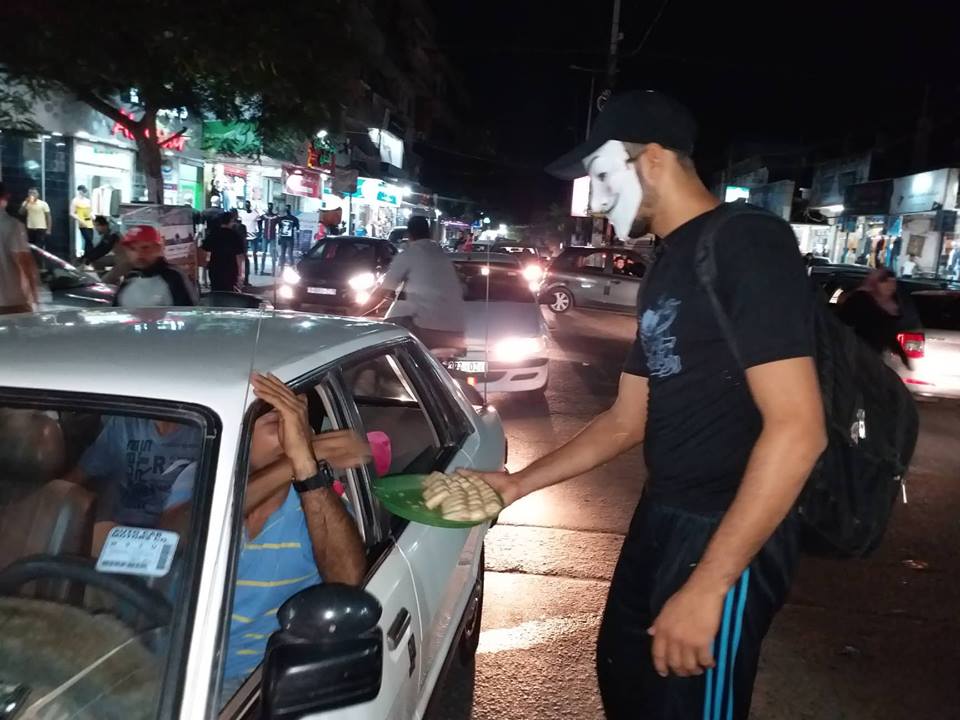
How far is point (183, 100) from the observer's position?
44.0ft

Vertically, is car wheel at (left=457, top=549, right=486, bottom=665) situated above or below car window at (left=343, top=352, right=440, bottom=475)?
below

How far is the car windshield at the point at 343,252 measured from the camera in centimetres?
1338

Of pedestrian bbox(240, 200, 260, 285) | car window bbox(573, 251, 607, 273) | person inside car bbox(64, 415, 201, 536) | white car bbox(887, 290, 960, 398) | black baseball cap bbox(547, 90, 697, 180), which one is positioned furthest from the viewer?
pedestrian bbox(240, 200, 260, 285)

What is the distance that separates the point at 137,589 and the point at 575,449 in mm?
1067

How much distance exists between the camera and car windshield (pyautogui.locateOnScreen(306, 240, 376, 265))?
43.9 ft

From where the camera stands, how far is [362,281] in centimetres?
1266

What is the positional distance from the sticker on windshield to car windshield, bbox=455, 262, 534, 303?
7338 mm

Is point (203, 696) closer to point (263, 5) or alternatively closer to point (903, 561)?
point (903, 561)

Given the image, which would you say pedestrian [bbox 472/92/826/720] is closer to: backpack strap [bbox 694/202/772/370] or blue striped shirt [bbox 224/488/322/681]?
backpack strap [bbox 694/202/772/370]

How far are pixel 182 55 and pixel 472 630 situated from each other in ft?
35.2

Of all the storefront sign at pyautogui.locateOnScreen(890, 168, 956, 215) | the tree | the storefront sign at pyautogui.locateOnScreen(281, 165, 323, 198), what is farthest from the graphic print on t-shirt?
the storefront sign at pyautogui.locateOnScreen(890, 168, 956, 215)

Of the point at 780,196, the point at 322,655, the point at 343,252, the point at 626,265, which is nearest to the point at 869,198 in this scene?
the point at 780,196

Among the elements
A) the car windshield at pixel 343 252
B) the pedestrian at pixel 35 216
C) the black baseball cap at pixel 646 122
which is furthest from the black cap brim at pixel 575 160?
the pedestrian at pixel 35 216

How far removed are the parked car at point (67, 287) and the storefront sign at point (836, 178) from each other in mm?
26896
